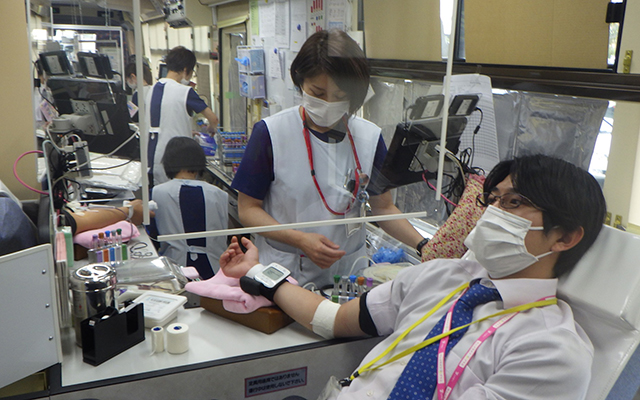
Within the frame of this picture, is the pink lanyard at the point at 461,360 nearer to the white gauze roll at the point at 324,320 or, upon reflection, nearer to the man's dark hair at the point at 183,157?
the white gauze roll at the point at 324,320

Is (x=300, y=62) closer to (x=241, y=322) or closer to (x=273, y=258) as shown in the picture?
(x=273, y=258)

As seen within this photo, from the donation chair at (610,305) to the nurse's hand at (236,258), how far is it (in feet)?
3.03

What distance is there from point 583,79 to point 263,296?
130cm

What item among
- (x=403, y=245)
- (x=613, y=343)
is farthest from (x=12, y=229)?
(x=613, y=343)

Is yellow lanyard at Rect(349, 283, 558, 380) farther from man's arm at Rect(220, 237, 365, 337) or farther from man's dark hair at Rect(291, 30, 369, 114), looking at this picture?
man's dark hair at Rect(291, 30, 369, 114)

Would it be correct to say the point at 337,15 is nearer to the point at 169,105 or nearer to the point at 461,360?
the point at 169,105

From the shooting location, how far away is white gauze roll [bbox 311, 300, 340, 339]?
149 cm

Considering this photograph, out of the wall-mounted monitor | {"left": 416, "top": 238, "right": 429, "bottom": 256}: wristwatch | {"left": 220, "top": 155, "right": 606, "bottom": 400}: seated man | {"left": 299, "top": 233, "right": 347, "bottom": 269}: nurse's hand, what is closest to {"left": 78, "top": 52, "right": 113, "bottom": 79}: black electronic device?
the wall-mounted monitor

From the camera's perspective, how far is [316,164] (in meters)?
1.55

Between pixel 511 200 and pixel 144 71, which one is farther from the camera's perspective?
pixel 511 200

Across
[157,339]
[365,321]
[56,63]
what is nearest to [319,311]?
[365,321]

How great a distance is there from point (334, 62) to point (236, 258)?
703 millimetres

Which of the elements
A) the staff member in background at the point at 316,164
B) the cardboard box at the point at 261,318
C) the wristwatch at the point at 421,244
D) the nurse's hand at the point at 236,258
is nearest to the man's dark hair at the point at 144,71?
the staff member in background at the point at 316,164

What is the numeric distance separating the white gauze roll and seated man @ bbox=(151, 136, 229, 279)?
39cm
